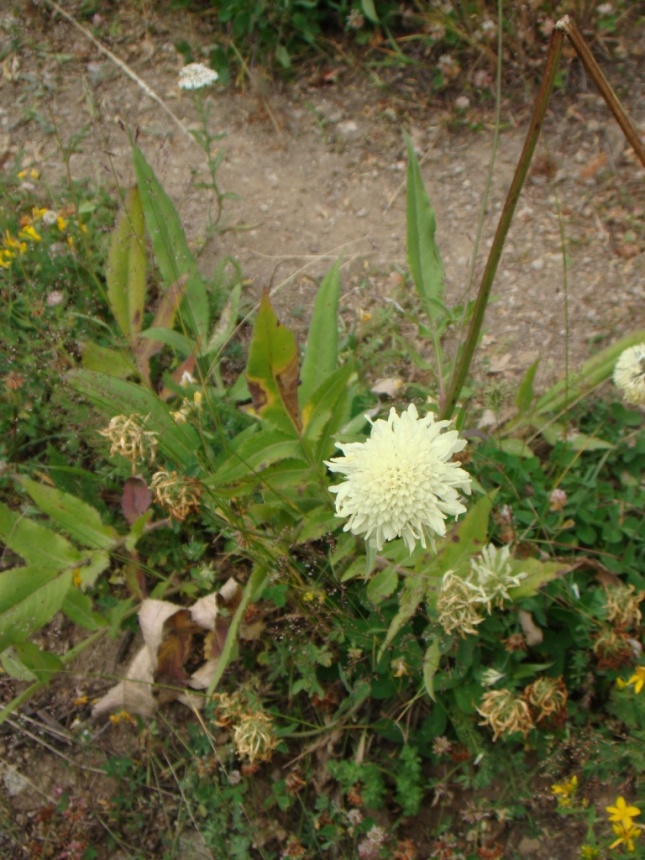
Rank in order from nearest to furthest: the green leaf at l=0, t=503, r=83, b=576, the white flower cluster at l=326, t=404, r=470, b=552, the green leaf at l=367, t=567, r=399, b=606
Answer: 1. the white flower cluster at l=326, t=404, r=470, b=552
2. the green leaf at l=367, t=567, r=399, b=606
3. the green leaf at l=0, t=503, r=83, b=576

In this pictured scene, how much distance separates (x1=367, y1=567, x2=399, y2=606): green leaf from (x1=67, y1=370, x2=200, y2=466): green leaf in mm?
623

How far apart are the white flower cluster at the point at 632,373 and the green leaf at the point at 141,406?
1200 mm

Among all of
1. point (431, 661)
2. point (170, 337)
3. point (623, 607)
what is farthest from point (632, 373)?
point (170, 337)

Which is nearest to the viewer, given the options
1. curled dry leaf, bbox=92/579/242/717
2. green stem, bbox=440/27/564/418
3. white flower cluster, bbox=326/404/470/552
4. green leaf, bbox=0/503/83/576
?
green stem, bbox=440/27/564/418

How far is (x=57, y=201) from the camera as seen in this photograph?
10.1 ft

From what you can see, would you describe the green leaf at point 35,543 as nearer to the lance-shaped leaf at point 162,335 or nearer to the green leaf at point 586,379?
the lance-shaped leaf at point 162,335

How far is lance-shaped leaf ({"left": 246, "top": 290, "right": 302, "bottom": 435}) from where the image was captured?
6.11 ft

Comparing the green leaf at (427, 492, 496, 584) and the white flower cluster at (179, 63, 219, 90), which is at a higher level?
the white flower cluster at (179, 63, 219, 90)

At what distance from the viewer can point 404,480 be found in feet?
5.33

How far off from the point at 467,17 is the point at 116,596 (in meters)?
2.53

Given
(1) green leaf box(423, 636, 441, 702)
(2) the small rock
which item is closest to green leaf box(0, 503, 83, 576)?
(1) green leaf box(423, 636, 441, 702)

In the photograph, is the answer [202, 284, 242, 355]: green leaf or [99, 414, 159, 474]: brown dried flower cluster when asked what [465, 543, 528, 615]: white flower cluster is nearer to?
[99, 414, 159, 474]: brown dried flower cluster

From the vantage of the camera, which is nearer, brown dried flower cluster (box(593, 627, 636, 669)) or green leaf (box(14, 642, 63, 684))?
brown dried flower cluster (box(593, 627, 636, 669))

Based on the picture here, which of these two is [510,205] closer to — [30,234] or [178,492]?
[178,492]
